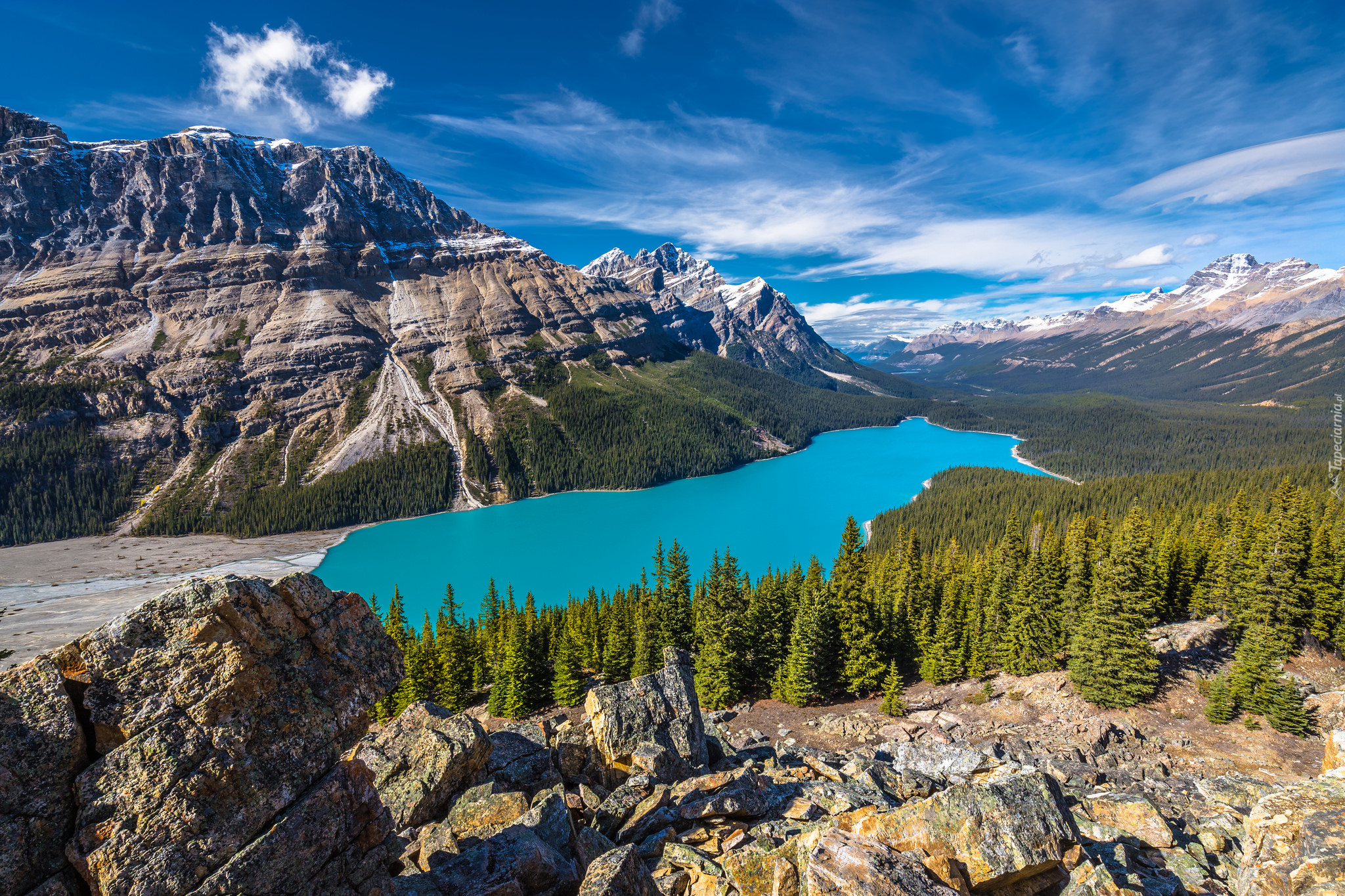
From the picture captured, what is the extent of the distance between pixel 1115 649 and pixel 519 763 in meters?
32.4

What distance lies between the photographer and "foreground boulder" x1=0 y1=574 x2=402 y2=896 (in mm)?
6930

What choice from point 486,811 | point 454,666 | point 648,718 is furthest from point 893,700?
point 454,666

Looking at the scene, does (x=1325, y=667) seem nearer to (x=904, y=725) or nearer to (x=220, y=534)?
(x=904, y=725)

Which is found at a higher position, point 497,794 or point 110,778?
point 110,778

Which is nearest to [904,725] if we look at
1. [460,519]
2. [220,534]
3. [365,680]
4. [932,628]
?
[932,628]

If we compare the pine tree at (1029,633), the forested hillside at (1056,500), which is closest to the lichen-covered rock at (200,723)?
the pine tree at (1029,633)

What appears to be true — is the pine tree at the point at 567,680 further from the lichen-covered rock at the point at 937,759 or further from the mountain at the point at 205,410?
the mountain at the point at 205,410

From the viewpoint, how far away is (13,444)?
462 ft

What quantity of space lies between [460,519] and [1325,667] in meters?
141

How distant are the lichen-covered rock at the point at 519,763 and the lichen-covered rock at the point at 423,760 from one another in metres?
0.82

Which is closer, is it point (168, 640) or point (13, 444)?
point (168, 640)

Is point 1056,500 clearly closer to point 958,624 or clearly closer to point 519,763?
point 958,624

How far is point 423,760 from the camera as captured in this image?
1445 centimetres

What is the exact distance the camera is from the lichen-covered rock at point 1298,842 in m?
7.80
